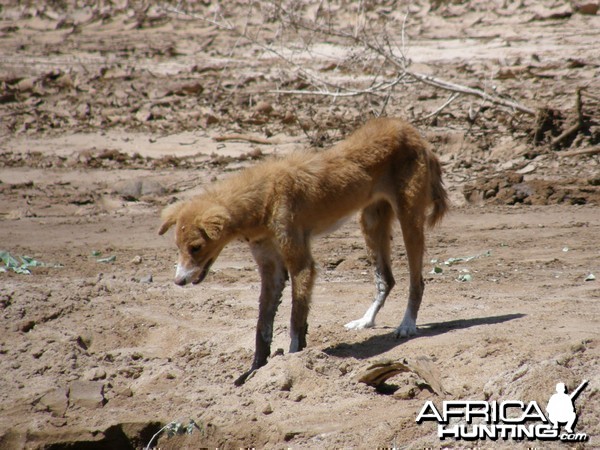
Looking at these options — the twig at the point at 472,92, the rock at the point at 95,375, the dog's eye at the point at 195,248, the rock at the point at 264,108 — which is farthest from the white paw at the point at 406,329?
the rock at the point at 264,108

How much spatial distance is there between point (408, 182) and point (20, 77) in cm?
1073

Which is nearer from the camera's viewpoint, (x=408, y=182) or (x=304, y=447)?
(x=304, y=447)

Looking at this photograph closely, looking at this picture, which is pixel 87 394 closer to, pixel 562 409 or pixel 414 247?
pixel 414 247

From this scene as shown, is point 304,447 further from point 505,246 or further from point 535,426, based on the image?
point 505,246

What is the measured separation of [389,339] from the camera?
714 centimetres

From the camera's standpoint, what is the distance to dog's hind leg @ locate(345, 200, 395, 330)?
761 cm

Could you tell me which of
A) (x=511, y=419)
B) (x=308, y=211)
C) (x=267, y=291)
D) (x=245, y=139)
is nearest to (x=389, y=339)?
(x=267, y=291)

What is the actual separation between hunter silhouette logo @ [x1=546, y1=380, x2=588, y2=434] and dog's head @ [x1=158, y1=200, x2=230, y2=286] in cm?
242

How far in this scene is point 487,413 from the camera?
5.47 m

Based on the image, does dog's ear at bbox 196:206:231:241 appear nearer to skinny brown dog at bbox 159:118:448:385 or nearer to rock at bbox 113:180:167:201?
skinny brown dog at bbox 159:118:448:385

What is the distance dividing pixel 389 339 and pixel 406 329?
150 millimetres

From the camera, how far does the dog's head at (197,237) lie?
632 centimetres

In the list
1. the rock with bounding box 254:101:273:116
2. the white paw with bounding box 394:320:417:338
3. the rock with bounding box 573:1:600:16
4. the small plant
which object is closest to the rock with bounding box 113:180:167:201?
the rock with bounding box 254:101:273:116

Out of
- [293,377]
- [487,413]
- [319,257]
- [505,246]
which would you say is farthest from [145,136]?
[487,413]
